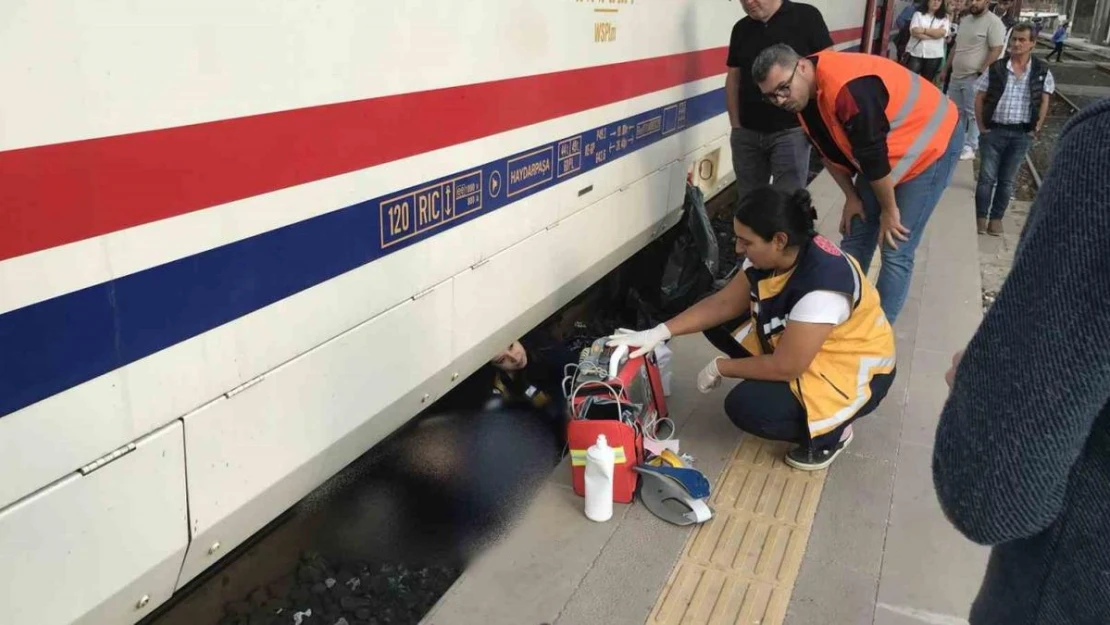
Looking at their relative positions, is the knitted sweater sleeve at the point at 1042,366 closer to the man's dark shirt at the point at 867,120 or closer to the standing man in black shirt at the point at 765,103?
the man's dark shirt at the point at 867,120

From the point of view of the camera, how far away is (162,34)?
5.74 ft

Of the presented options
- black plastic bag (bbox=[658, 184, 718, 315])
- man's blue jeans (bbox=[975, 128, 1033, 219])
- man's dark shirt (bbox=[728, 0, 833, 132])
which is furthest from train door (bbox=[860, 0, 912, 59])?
black plastic bag (bbox=[658, 184, 718, 315])

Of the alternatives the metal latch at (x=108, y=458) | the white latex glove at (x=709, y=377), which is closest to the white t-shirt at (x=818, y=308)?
the white latex glove at (x=709, y=377)

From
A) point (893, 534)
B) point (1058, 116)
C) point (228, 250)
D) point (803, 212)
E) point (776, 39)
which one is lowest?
point (1058, 116)

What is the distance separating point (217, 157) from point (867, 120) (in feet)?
7.98

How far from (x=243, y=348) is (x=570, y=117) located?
179 centimetres

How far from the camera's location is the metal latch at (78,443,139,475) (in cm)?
173

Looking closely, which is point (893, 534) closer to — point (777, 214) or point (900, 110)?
point (777, 214)

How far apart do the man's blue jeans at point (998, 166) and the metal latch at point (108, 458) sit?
6482mm

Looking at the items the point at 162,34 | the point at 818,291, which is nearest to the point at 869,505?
the point at 818,291

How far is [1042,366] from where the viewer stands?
38.1 inches

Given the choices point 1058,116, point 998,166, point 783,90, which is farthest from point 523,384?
point 1058,116

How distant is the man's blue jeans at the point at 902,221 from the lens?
3832 mm

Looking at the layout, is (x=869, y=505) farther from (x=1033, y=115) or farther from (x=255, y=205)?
(x=1033, y=115)
